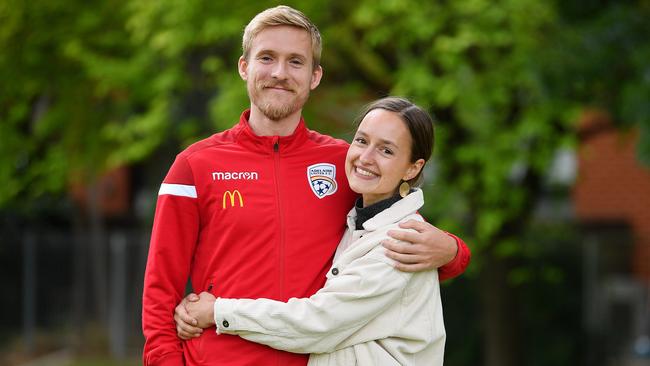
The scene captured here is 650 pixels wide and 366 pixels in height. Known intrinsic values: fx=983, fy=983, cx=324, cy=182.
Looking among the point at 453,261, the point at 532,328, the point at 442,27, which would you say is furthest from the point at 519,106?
the point at 453,261

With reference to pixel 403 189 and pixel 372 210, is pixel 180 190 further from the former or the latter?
pixel 403 189

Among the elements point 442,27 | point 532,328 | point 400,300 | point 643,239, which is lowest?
point 532,328

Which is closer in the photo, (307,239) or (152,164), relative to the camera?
(307,239)

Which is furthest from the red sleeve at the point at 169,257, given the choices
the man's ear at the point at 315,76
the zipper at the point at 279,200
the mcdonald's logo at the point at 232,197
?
the man's ear at the point at 315,76

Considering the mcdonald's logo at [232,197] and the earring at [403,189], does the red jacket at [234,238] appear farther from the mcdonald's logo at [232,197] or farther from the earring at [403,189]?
the earring at [403,189]

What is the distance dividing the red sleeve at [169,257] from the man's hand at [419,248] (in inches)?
27.9

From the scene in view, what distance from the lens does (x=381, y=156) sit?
11.4 ft

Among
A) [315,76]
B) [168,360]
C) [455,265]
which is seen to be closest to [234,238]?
[168,360]

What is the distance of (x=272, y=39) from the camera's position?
3.54 m

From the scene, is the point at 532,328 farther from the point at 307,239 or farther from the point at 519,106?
the point at 307,239

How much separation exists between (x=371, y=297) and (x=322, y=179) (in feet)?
1.74

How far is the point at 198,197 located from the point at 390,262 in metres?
0.72

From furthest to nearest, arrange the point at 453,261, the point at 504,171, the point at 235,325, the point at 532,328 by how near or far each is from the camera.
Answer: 1. the point at 532,328
2. the point at 504,171
3. the point at 453,261
4. the point at 235,325

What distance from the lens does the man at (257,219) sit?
3.46 m
